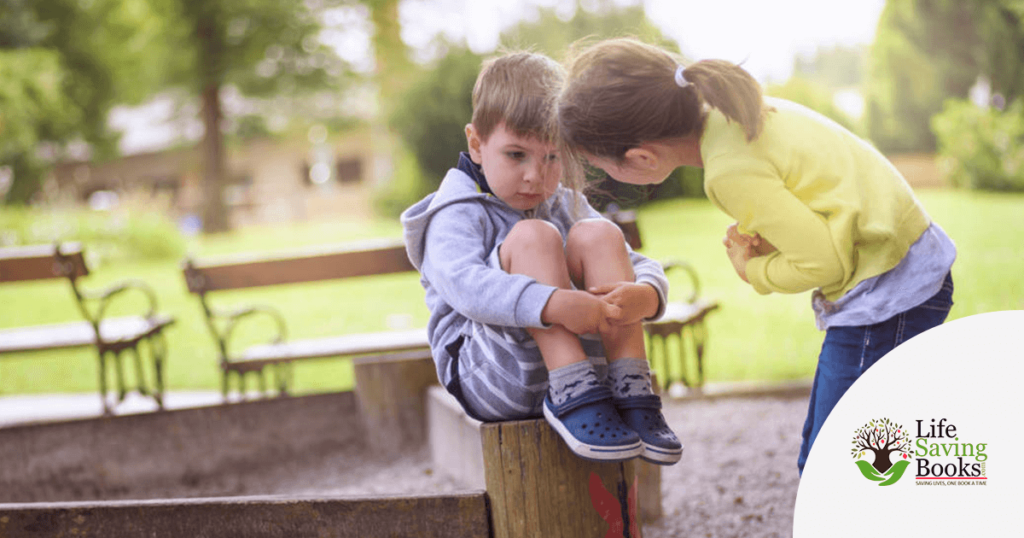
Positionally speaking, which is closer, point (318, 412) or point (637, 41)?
point (637, 41)

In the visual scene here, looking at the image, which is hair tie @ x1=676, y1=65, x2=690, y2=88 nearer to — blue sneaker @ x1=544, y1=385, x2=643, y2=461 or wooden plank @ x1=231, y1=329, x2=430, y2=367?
blue sneaker @ x1=544, y1=385, x2=643, y2=461

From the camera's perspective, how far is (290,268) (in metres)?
3.92

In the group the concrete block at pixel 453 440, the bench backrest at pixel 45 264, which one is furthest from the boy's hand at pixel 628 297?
the bench backrest at pixel 45 264

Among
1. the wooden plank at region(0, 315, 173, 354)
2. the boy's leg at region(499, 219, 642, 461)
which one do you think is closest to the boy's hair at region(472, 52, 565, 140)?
the boy's leg at region(499, 219, 642, 461)

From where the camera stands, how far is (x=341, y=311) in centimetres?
768

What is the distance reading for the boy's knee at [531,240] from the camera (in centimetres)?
169

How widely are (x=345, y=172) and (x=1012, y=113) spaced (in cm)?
1885

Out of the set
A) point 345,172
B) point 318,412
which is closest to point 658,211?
point 318,412

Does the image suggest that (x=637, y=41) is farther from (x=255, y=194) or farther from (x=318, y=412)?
(x=255, y=194)

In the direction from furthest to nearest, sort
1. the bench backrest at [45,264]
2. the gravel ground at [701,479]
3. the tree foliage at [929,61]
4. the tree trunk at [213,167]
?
the tree trunk at [213,167]
the tree foliage at [929,61]
the bench backrest at [45,264]
the gravel ground at [701,479]

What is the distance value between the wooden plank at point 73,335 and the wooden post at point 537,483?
2812mm

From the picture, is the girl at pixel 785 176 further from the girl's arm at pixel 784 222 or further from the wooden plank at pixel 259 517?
the wooden plank at pixel 259 517

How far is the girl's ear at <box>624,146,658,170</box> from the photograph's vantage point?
1.68m

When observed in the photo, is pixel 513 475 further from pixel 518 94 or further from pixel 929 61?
pixel 929 61
